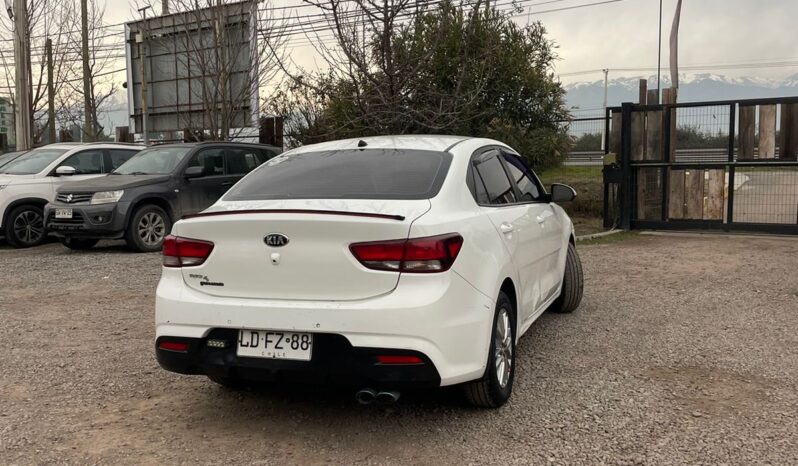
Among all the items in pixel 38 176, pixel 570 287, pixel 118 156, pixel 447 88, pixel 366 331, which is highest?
pixel 447 88

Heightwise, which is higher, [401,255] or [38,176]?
[38,176]

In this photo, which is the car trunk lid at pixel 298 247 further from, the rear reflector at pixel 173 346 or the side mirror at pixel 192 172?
the side mirror at pixel 192 172

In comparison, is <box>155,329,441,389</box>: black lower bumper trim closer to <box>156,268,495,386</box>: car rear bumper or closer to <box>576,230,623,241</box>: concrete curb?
<box>156,268,495,386</box>: car rear bumper

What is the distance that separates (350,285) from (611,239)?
28.2 feet

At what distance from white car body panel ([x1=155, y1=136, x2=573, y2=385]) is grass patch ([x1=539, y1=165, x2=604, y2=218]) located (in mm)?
10322

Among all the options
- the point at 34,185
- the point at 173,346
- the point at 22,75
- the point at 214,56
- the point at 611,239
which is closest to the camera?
the point at 173,346

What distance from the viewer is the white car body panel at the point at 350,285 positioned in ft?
11.0

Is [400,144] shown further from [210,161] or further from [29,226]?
[29,226]

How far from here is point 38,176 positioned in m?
11.6

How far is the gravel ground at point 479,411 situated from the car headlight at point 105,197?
3.70m

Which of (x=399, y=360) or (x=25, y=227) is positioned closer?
(x=399, y=360)

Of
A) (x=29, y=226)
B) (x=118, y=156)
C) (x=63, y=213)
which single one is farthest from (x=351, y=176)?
(x=118, y=156)

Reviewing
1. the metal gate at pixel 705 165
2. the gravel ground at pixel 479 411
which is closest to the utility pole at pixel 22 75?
the gravel ground at pixel 479 411

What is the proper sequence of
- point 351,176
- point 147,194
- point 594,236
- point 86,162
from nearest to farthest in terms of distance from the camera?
point 351,176 < point 147,194 < point 594,236 < point 86,162
